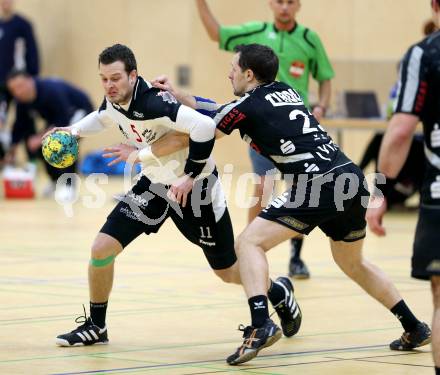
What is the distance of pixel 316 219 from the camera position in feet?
21.1

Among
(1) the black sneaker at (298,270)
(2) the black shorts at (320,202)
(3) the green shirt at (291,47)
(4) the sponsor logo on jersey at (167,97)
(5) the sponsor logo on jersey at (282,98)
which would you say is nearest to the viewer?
(2) the black shorts at (320,202)

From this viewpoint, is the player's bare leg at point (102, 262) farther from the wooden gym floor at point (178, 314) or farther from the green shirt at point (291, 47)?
the green shirt at point (291, 47)

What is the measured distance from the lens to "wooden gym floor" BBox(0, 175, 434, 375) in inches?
244

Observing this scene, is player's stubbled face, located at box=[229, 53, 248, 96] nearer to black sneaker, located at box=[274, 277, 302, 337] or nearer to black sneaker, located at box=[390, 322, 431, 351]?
black sneaker, located at box=[274, 277, 302, 337]

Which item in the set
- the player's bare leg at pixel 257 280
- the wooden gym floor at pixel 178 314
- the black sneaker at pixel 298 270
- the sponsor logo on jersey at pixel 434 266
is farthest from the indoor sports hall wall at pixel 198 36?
the sponsor logo on jersey at pixel 434 266

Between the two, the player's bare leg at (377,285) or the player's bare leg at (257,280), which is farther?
the player's bare leg at (377,285)

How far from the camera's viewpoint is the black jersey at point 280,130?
21.2ft

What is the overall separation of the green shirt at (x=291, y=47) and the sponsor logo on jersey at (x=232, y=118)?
3.56 metres

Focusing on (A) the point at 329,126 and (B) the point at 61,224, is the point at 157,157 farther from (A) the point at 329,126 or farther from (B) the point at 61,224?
(A) the point at 329,126

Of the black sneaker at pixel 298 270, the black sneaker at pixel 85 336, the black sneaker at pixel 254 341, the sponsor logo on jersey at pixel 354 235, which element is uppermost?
the sponsor logo on jersey at pixel 354 235

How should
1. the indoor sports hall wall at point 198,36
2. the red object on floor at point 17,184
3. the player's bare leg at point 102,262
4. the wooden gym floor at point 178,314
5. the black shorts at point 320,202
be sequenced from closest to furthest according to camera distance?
the wooden gym floor at point 178,314
the black shorts at point 320,202
the player's bare leg at point 102,262
the red object on floor at point 17,184
the indoor sports hall wall at point 198,36

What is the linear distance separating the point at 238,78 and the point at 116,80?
0.72 m

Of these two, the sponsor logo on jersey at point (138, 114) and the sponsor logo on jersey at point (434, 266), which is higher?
the sponsor logo on jersey at point (138, 114)

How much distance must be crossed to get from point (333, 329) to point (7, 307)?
240 cm
